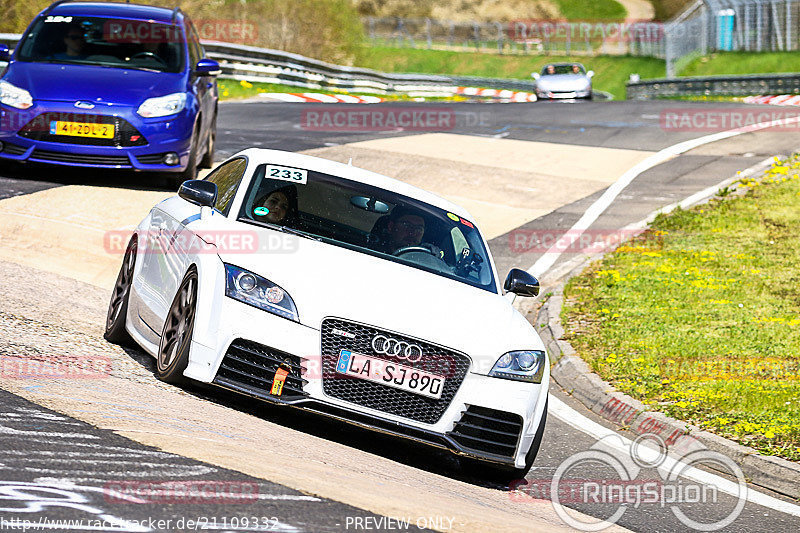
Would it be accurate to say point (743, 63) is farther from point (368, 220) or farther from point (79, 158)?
point (368, 220)

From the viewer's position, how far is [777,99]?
112 feet

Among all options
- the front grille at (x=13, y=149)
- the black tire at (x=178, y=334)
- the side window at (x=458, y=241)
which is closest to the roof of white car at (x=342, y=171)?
the side window at (x=458, y=241)

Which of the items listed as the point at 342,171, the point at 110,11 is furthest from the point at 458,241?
the point at 110,11

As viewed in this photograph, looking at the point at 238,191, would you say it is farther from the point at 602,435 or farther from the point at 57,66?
the point at 57,66

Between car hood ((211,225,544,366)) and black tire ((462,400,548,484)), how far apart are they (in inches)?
21.7

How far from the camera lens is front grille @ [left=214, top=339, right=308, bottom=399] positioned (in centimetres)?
618

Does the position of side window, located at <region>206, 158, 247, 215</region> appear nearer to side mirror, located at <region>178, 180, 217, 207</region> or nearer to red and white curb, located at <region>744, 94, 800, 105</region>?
side mirror, located at <region>178, 180, 217, 207</region>

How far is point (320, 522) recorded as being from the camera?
14.7 ft

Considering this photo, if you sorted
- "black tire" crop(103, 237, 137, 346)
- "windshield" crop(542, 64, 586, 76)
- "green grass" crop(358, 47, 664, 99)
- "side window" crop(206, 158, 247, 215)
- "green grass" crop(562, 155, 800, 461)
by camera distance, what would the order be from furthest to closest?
"green grass" crop(358, 47, 664, 99) → "windshield" crop(542, 64, 586, 76) → "green grass" crop(562, 155, 800, 461) → "black tire" crop(103, 237, 137, 346) → "side window" crop(206, 158, 247, 215)

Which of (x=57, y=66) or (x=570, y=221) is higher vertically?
(x=57, y=66)

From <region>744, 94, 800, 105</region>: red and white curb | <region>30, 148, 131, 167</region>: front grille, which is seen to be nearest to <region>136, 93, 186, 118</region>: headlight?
<region>30, 148, 131, 167</region>: front grille

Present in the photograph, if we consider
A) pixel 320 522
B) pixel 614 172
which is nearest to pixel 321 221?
pixel 320 522

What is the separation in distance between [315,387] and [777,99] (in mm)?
30622

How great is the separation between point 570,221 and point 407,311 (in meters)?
10.00
